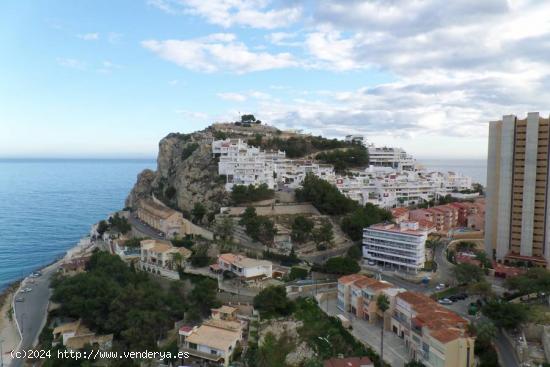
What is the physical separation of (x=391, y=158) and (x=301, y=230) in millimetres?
36773

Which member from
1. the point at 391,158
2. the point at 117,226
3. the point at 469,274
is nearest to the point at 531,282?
the point at 469,274

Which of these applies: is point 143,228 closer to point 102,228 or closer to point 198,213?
point 102,228

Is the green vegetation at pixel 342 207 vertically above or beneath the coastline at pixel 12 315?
above

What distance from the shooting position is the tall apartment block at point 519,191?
3528 cm

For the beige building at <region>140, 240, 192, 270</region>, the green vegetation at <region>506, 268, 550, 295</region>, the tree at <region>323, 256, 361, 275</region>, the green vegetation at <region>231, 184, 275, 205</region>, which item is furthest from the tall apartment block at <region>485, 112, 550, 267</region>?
the beige building at <region>140, 240, 192, 270</region>

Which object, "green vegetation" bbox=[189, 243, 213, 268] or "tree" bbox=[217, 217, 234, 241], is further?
"tree" bbox=[217, 217, 234, 241]

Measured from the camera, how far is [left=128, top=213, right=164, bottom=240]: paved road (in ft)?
149

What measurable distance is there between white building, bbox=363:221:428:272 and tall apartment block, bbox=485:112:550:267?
767cm

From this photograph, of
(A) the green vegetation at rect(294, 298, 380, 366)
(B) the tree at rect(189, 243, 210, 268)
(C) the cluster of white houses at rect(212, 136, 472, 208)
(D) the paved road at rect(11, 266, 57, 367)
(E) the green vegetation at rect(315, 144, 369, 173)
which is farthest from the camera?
(E) the green vegetation at rect(315, 144, 369, 173)

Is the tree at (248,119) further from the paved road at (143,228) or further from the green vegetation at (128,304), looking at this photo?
the green vegetation at (128,304)

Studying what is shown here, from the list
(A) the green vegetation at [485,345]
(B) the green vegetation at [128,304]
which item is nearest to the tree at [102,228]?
(B) the green vegetation at [128,304]

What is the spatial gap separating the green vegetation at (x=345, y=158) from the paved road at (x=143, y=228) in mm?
26394

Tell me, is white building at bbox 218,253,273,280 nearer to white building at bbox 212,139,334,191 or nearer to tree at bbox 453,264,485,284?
tree at bbox 453,264,485,284

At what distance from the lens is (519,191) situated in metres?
36.2
